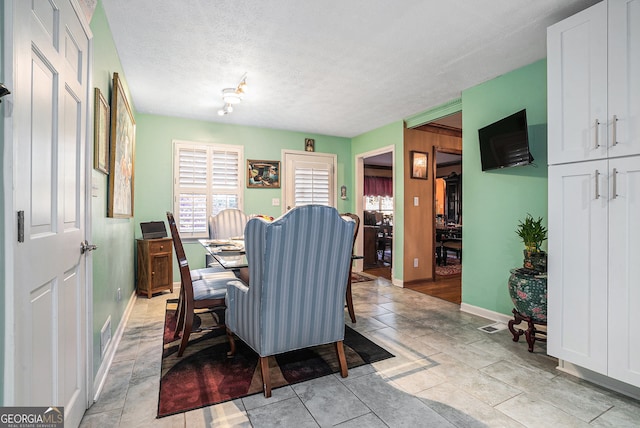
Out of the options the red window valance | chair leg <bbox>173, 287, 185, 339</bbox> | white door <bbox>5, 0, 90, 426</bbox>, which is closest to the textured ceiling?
white door <bbox>5, 0, 90, 426</bbox>

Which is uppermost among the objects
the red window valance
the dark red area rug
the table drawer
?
the red window valance

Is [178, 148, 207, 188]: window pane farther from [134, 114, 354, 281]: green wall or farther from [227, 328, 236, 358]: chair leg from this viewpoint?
[227, 328, 236, 358]: chair leg

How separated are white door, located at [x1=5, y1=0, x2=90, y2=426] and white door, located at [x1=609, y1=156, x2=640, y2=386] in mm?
2886

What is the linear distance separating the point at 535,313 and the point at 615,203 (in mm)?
Result: 1073

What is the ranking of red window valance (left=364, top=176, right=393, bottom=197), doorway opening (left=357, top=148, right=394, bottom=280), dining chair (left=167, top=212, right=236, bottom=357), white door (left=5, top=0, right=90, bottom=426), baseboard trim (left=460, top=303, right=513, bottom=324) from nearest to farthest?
white door (left=5, top=0, right=90, bottom=426) → dining chair (left=167, top=212, right=236, bottom=357) → baseboard trim (left=460, top=303, right=513, bottom=324) → doorway opening (left=357, top=148, right=394, bottom=280) → red window valance (left=364, top=176, right=393, bottom=197)

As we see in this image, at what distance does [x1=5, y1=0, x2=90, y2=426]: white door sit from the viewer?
95 cm

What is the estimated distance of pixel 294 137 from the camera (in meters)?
5.40

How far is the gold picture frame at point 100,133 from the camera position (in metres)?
1.89

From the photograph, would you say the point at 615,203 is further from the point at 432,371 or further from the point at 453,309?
the point at 453,309

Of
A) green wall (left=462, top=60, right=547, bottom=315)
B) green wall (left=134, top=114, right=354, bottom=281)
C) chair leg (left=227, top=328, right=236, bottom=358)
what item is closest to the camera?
chair leg (left=227, top=328, right=236, bottom=358)

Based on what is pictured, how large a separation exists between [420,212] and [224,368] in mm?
3755

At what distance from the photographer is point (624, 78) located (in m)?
1.80

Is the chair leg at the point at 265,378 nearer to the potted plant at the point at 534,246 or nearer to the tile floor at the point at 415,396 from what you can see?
the tile floor at the point at 415,396

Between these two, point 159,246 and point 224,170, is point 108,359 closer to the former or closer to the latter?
point 159,246
